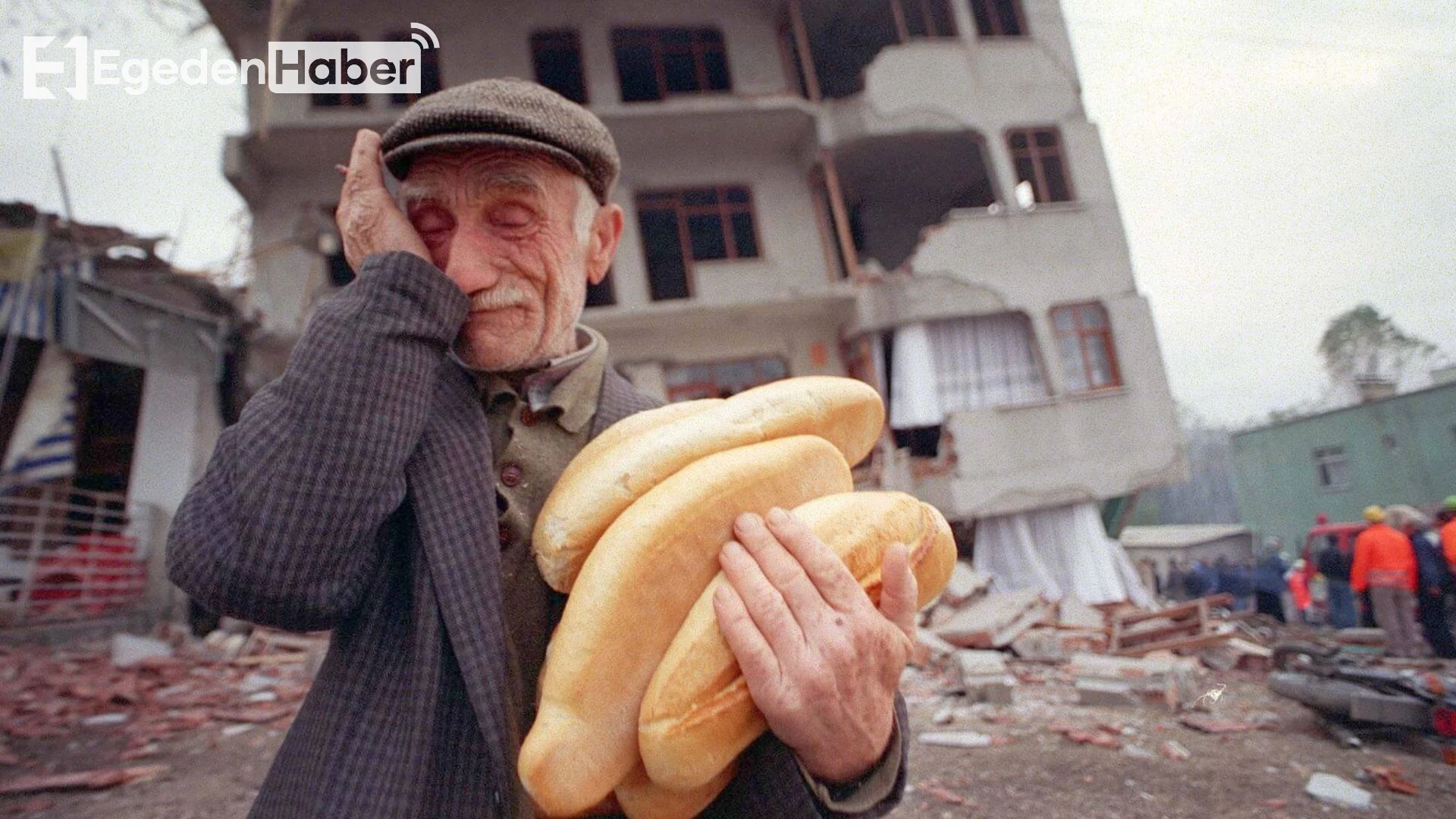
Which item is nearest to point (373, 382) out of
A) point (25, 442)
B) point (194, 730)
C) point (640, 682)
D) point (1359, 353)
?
point (640, 682)

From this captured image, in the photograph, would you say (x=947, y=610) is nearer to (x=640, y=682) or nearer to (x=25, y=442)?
(x=640, y=682)

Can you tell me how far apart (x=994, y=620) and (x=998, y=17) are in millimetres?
11413

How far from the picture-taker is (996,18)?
13031 millimetres

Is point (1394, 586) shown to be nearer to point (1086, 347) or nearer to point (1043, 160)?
point (1086, 347)

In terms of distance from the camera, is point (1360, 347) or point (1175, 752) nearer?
point (1175, 752)

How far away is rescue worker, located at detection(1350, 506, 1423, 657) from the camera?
8109 millimetres

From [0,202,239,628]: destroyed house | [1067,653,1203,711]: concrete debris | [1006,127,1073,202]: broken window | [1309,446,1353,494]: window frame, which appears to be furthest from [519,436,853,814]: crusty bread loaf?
[1309,446,1353,494]: window frame

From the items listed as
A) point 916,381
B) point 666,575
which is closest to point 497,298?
point 666,575

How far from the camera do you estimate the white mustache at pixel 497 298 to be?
49.7 inches

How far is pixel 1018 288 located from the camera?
1169 cm

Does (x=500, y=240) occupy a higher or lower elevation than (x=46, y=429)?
Result: lower

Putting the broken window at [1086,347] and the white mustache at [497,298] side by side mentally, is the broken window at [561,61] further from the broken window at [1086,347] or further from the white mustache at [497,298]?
the white mustache at [497,298]

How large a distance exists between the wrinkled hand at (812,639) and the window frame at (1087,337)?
12.0m

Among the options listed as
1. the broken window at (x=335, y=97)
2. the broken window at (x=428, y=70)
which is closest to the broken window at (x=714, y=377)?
the broken window at (x=428, y=70)
